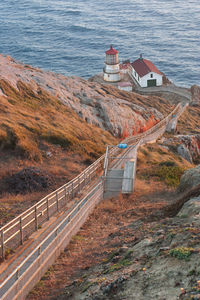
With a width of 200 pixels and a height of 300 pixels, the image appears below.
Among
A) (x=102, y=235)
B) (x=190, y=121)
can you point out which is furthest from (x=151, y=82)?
(x=102, y=235)

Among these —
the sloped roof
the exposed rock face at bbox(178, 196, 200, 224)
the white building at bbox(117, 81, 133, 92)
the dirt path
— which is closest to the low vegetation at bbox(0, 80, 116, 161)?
the dirt path

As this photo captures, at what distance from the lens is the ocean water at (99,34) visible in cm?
10731

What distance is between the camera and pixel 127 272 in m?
10.1

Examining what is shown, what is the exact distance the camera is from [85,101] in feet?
143

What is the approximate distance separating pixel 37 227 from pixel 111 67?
2875 inches

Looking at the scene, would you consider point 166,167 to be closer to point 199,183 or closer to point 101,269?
point 199,183

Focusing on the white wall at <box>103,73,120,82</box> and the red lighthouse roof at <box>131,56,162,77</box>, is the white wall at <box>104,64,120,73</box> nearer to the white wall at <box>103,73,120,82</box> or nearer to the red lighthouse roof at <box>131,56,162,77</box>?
the white wall at <box>103,73,120,82</box>

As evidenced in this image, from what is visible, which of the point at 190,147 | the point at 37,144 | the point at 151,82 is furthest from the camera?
the point at 151,82

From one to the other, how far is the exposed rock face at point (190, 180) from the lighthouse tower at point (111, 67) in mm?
65465

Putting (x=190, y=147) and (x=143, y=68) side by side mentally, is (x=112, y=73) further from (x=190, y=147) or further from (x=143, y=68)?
(x=190, y=147)

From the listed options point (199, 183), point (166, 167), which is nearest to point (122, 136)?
point (166, 167)

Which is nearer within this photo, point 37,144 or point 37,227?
point 37,227

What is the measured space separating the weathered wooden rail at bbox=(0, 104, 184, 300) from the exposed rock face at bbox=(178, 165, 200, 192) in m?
4.84

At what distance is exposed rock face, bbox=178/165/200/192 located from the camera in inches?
788
